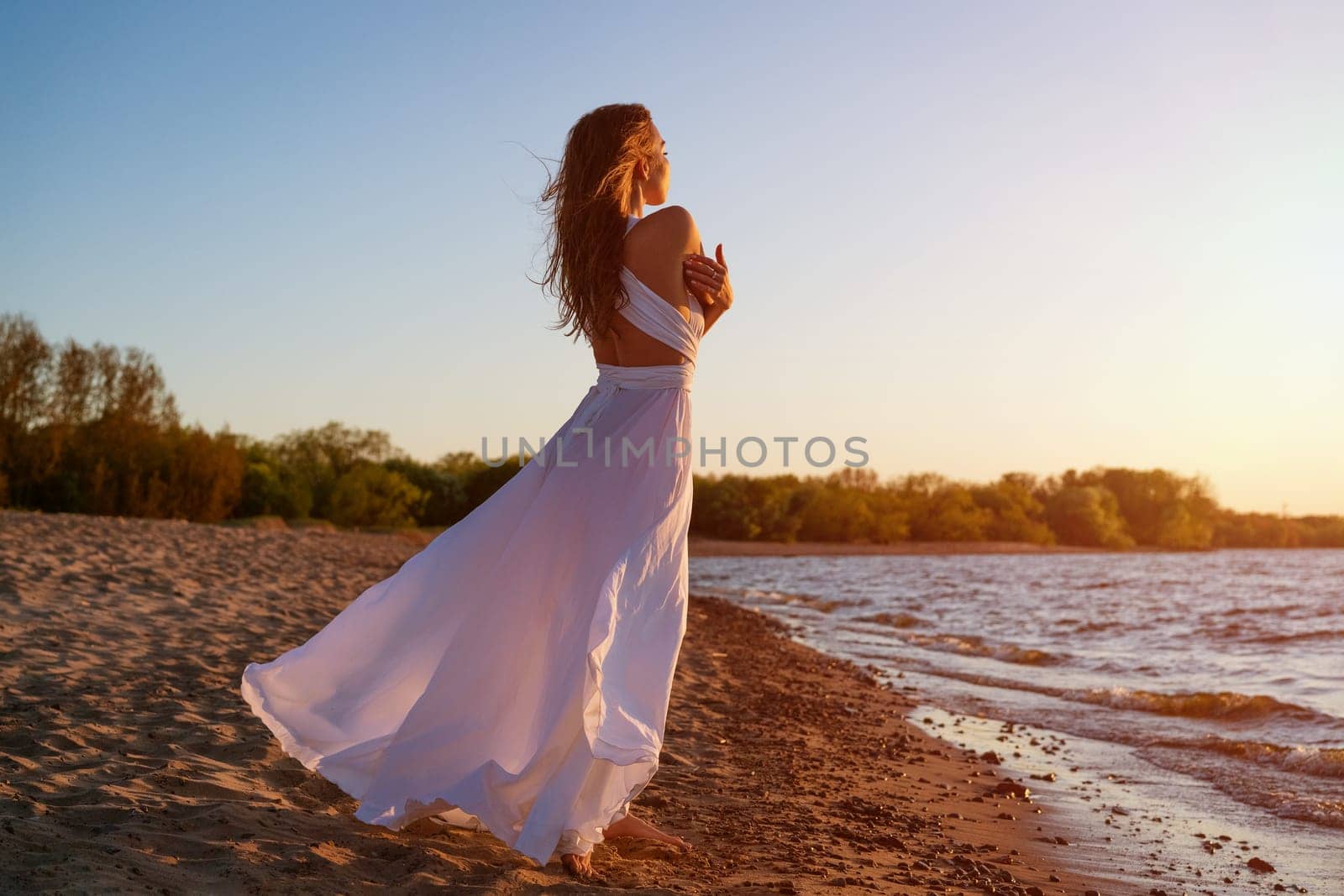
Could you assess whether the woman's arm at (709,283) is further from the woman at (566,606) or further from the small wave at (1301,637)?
the small wave at (1301,637)

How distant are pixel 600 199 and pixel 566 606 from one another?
1.34m

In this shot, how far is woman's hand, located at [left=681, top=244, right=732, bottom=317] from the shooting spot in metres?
3.17

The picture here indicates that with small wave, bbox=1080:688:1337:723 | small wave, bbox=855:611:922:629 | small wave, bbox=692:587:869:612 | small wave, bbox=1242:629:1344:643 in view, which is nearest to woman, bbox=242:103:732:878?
small wave, bbox=1080:688:1337:723

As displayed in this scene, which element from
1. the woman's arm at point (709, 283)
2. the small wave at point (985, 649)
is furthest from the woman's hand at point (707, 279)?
the small wave at point (985, 649)

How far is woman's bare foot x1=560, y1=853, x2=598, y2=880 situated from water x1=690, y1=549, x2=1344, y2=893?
8.01 feet

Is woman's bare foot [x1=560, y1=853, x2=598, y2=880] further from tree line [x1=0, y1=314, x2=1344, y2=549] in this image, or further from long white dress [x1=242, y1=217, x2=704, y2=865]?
tree line [x1=0, y1=314, x2=1344, y2=549]

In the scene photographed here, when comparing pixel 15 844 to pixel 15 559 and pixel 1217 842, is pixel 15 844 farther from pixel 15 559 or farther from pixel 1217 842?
pixel 15 559

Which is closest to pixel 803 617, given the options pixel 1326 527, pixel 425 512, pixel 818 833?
pixel 818 833

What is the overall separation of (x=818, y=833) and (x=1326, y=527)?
64085 mm

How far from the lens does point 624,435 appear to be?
10.5ft

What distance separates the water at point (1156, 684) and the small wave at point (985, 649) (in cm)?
3

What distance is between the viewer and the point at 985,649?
1180 centimetres

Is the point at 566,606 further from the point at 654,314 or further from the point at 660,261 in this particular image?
the point at 660,261

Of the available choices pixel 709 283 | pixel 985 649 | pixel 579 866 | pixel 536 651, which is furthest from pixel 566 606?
pixel 985 649
